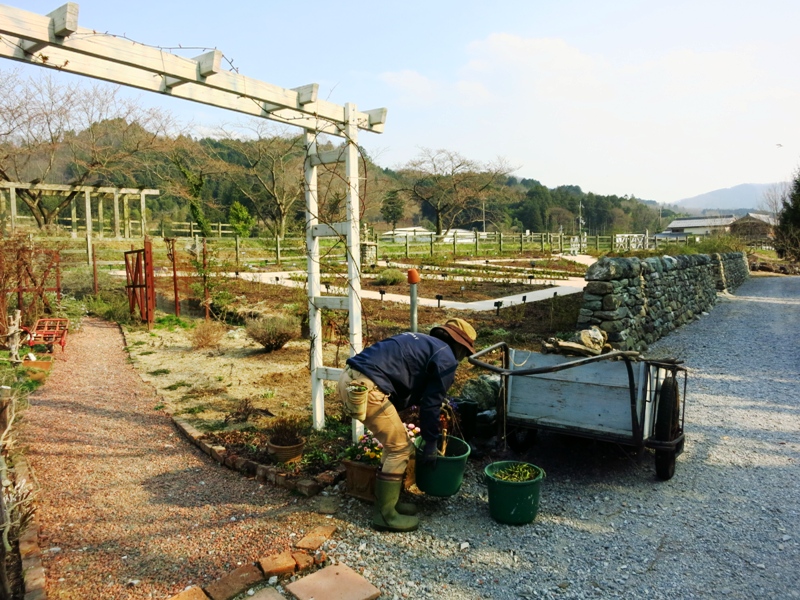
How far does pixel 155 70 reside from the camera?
3.68 meters

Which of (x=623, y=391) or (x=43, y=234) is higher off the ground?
(x=43, y=234)

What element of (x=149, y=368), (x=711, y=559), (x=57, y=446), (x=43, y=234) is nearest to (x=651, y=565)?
(x=711, y=559)

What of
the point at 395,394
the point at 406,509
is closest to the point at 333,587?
the point at 406,509

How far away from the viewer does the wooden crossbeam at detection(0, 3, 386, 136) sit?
10.4 ft

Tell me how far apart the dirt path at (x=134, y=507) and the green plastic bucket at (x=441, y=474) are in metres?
0.71

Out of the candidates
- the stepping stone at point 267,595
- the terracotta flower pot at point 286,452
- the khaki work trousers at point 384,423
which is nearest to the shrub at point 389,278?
the terracotta flower pot at point 286,452

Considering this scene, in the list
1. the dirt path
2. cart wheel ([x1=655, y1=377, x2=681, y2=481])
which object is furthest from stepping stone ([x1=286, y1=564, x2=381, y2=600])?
cart wheel ([x1=655, y1=377, x2=681, y2=481])

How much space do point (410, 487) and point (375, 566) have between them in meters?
1.00

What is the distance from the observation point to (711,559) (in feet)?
10.5

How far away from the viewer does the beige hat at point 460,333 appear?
3.72 meters

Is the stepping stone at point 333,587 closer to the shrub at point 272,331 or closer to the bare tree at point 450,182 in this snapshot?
the shrub at point 272,331

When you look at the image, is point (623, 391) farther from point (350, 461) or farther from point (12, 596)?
point (12, 596)

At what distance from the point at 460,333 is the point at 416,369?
0.41m

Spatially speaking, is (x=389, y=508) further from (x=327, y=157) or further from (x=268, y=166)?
(x=268, y=166)
